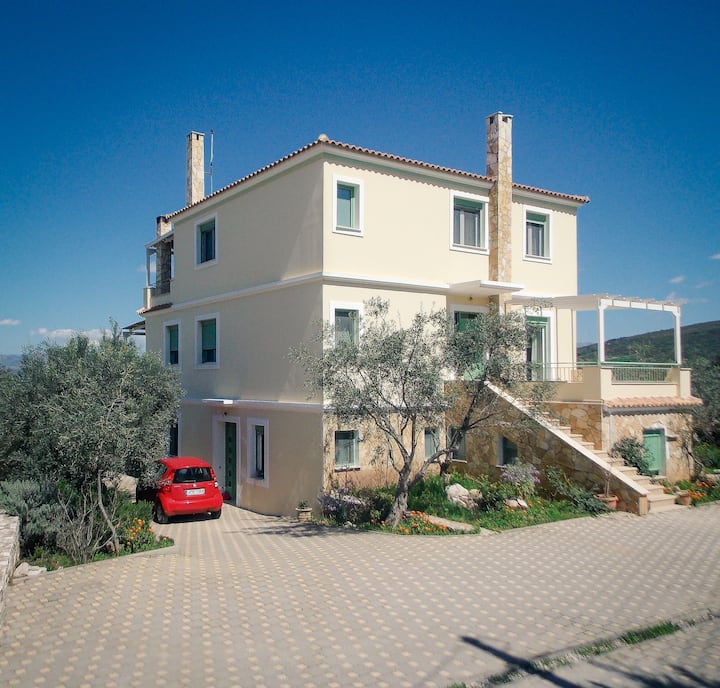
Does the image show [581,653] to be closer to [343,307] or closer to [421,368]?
[421,368]

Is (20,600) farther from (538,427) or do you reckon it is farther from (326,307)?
(538,427)

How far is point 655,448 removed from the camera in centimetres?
1716

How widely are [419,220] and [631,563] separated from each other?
10.3 metres

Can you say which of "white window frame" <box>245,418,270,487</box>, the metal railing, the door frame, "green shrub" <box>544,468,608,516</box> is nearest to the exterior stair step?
"green shrub" <box>544,468,608,516</box>

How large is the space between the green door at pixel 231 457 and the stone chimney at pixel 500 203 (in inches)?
363

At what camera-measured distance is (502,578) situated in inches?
380

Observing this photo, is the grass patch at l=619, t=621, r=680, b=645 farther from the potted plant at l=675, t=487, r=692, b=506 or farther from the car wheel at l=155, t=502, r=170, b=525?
the car wheel at l=155, t=502, r=170, b=525

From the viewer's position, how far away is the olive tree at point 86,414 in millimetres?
11617

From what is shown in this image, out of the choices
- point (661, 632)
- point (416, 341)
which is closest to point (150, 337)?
point (416, 341)

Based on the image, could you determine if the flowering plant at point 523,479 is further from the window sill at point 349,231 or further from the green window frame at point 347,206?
the green window frame at point 347,206

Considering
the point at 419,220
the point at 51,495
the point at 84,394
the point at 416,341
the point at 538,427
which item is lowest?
the point at 51,495

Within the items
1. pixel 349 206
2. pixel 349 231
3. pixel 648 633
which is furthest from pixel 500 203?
pixel 648 633

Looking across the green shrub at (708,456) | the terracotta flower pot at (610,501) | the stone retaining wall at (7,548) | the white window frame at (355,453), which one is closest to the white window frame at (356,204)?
the white window frame at (355,453)

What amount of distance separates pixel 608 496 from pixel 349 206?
9.29m
